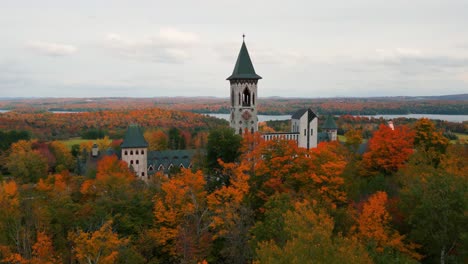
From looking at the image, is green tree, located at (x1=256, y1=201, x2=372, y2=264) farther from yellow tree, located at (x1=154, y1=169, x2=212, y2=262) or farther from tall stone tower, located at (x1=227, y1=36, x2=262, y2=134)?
tall stone tower, located at (x1=227, y1=36, x2=262, y2=134)

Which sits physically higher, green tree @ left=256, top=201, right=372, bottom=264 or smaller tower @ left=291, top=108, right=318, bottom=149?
smaller tower @ left=291, top=108, right=318, bottom=149

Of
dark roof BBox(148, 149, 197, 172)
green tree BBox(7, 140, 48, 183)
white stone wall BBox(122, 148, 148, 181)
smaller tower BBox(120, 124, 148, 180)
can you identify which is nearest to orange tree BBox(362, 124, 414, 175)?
white stone wall BBox(122, 148, 148, 181)

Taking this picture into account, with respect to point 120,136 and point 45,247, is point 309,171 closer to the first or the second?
point 45,247

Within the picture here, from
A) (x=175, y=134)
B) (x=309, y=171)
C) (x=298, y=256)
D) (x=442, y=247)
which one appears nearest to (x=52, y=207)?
(x=309, y=171)

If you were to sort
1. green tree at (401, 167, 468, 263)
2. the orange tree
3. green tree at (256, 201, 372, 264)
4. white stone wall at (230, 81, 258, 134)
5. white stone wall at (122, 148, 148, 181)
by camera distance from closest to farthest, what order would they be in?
green tree at (256, 201, 372, 264) < green tree at (401, 167, 468, 263) < the orange tree < white stone wall at (230, 81, 258, 134) < white stone wall at (122, 148, 148, 181)

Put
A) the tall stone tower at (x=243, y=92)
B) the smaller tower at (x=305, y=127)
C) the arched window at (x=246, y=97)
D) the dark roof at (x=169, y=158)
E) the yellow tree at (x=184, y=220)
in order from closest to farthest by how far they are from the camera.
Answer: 1. the yellow tree at (x=184, y=220)
2. the tall stone tower at (x=243, y=92)
3. the arched window at (x=246, y=97)
4. the smaller tower at (x=305, y=127)
5. the dark roof at (x=169, y=158)

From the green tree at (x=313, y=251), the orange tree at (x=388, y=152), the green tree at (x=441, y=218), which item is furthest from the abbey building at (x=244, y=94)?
the green tree at (x=313, y=251)

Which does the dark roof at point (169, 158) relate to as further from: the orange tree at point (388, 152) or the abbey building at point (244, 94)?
the orange tree at point (388, 152)
